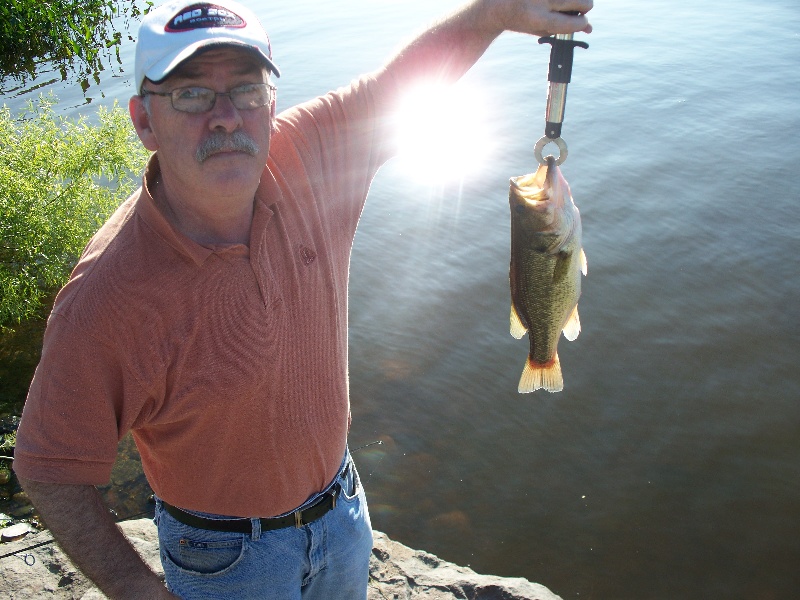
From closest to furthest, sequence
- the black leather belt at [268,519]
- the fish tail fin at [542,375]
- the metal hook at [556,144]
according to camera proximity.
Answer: the metal hook at [556,144] < the black leather belt at [268,519] < the fish tail fin at [542,375]

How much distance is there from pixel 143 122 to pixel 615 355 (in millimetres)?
5345

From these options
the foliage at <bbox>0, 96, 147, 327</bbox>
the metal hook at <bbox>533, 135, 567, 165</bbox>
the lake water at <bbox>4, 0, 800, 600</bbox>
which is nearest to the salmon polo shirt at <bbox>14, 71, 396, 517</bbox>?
the metal hook at <bbox>533, 135, 567, 165</bbox>

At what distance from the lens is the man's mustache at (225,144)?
220 centimetres

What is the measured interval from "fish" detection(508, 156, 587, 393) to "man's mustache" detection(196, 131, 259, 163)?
946 millimetres

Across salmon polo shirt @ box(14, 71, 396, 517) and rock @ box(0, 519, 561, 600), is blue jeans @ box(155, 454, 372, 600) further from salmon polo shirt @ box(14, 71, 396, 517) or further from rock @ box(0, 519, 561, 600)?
rock @ box(0, 519, 561, 600)

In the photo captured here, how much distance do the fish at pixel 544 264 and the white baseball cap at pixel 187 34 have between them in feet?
3.28

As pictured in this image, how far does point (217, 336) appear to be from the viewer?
2.26 metres

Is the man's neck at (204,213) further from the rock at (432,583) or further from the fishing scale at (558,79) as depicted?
the rock at (432,583)

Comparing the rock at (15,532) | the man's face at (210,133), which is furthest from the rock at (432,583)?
the man's face at (210,133)

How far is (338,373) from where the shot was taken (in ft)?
8.61

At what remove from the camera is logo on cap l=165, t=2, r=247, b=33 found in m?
2.24

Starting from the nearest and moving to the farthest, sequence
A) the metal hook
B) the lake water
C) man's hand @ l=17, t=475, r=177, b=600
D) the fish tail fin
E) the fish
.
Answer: man's hand @ l=17, t=475, r=177, b=600 < the metal hook < the fish < the fish tail fin < the lake water

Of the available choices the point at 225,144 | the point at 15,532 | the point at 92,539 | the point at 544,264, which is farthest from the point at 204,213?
the point at 15,532

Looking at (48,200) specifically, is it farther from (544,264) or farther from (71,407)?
(544,264)
